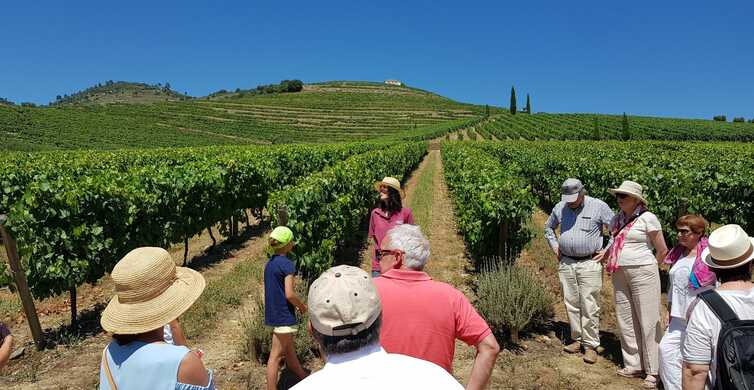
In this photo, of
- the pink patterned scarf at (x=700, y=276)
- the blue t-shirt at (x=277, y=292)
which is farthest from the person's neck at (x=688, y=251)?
the blue t-shirt at (x=277, y=292)

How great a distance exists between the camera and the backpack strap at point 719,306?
2.08 meters

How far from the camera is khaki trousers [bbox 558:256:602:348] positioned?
4.77m

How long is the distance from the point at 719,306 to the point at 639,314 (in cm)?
252

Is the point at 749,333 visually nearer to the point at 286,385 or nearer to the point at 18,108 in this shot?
the point at 286,385

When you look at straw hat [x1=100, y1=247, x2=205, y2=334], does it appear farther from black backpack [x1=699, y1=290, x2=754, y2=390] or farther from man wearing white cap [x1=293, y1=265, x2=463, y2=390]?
black backpack [x1=699, y1=290, x2=754, y2=390]

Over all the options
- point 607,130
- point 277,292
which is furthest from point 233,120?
point 277,292

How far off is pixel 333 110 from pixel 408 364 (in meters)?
108

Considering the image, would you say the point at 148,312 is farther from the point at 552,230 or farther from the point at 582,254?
the point at 552,230

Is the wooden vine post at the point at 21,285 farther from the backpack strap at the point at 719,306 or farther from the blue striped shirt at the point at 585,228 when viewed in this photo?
the backpack strap at the point at 719,306

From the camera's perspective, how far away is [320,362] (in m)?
5.25

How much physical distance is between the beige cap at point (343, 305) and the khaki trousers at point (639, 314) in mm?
3781

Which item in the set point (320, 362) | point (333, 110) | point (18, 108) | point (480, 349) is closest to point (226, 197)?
point (320, 362)

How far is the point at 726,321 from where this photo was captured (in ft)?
6.81

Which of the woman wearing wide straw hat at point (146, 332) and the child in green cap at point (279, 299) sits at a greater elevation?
the woman wearing wide straw hat at point (146, 332)
